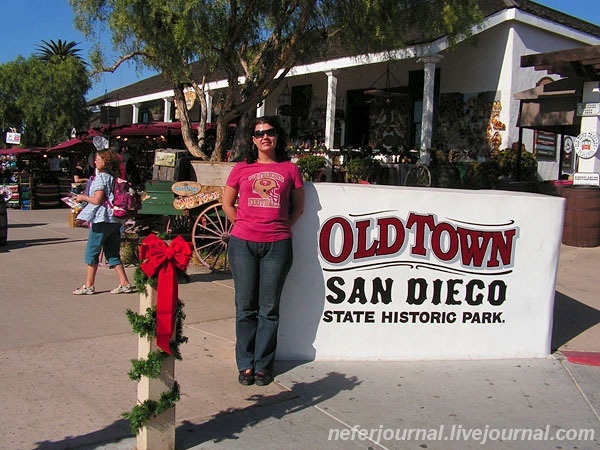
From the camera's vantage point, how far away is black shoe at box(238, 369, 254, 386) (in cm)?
425

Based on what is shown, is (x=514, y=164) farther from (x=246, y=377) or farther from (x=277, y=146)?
(x=246, y=377)

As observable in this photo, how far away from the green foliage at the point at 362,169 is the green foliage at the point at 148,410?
10.7 metres

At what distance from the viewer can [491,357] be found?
16.6ft

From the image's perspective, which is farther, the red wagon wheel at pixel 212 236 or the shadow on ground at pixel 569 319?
the red wagon wheel at pixel 212 236

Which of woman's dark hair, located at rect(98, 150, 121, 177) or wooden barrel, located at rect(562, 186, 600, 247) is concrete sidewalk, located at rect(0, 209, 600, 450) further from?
wooden barrel, located at rect(562, 186, 600, 247)

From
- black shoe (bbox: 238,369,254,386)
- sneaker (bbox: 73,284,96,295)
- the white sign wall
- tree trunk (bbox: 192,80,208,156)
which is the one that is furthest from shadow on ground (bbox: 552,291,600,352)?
tree trunk (bbox: 192,80,208,156)

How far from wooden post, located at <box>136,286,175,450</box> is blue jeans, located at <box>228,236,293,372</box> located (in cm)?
111

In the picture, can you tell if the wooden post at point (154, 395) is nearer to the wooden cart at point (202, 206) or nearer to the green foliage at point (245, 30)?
the wooden cart at point (202, 206)

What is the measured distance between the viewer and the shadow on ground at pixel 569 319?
5.73 meters

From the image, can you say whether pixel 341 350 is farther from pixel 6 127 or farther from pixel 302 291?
pixel 6 127

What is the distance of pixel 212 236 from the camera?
7938 millimetres

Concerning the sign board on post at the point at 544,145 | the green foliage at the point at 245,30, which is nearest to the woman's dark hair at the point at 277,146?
the green foliage at the point at 245,30

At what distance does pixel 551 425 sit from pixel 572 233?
20.7 ft

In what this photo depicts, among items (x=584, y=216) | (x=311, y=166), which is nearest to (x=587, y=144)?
(x=584, y=216)
